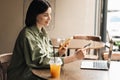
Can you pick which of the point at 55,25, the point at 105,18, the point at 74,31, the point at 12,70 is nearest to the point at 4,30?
the point at 55,25

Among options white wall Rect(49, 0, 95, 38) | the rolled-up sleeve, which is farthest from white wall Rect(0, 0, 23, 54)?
the rolled-up sleeve

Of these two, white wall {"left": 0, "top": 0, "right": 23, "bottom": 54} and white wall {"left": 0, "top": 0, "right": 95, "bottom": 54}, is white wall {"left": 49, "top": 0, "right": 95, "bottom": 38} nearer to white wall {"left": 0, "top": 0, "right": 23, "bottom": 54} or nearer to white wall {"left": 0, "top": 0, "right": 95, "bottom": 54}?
white wall {"left": 0, "top": 0, "right": 95, "bottom": 54}

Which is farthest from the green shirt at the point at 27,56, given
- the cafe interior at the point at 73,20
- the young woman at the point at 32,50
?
the cafe interior at the point at 73,20

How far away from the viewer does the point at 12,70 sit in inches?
80.8

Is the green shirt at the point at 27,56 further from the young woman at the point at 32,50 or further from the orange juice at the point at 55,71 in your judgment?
the orange juice at the point at 55,71

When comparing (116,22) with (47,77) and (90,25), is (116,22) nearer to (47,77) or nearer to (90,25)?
(90,25)

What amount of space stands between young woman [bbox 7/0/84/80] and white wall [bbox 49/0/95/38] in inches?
97.0

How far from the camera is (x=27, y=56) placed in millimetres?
1914

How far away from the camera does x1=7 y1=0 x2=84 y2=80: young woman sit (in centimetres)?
191

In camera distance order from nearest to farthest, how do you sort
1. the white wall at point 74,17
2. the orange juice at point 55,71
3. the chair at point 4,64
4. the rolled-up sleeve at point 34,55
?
the orange juice at point 55,71 < the rolled-up sleeve at point 34,55 < the chair at point 4,64 < the white wall at point 74,17

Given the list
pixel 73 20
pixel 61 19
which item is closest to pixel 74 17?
pixel 73 20

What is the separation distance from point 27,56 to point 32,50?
0.06m

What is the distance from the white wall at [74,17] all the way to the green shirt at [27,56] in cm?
256

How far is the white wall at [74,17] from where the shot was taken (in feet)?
15.1
